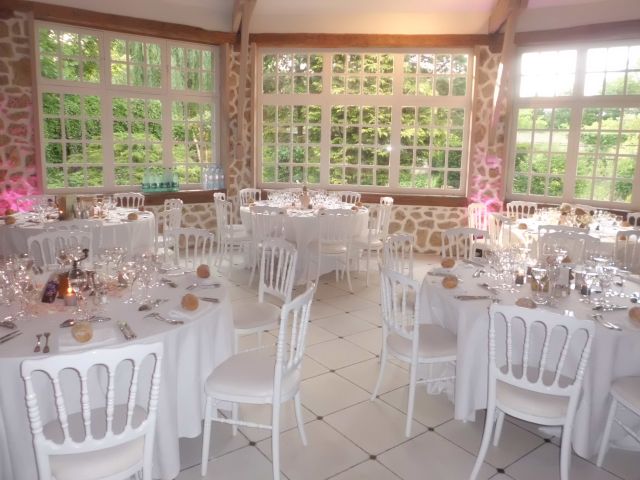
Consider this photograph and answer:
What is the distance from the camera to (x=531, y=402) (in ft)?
8.84

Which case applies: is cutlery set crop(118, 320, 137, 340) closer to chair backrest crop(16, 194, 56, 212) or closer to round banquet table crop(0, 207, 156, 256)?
round banquet table crop(0, 207, 156, 256)

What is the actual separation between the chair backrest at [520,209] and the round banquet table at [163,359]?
567cm

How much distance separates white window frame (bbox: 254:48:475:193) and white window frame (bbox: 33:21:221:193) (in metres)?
0.70

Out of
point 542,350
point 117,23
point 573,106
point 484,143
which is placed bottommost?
point 542,350

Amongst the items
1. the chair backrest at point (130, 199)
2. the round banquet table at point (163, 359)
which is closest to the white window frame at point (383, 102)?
the chair backrest at point (130, 199)

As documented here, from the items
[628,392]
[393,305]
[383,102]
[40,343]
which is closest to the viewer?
[40,343]

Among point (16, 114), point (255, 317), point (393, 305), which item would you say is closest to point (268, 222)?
A: point (255, 317)

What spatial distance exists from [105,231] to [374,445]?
370cm

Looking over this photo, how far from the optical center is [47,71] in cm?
735

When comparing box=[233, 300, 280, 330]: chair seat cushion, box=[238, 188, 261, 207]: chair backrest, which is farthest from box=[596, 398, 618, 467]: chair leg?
box=[238, 188, 261, 207]: chair backrest

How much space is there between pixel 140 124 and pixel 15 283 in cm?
570

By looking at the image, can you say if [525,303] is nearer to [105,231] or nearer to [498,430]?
[498,430]

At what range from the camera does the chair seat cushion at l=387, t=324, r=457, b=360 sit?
330 centimetres

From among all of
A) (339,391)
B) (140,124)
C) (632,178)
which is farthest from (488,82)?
(339,391)
